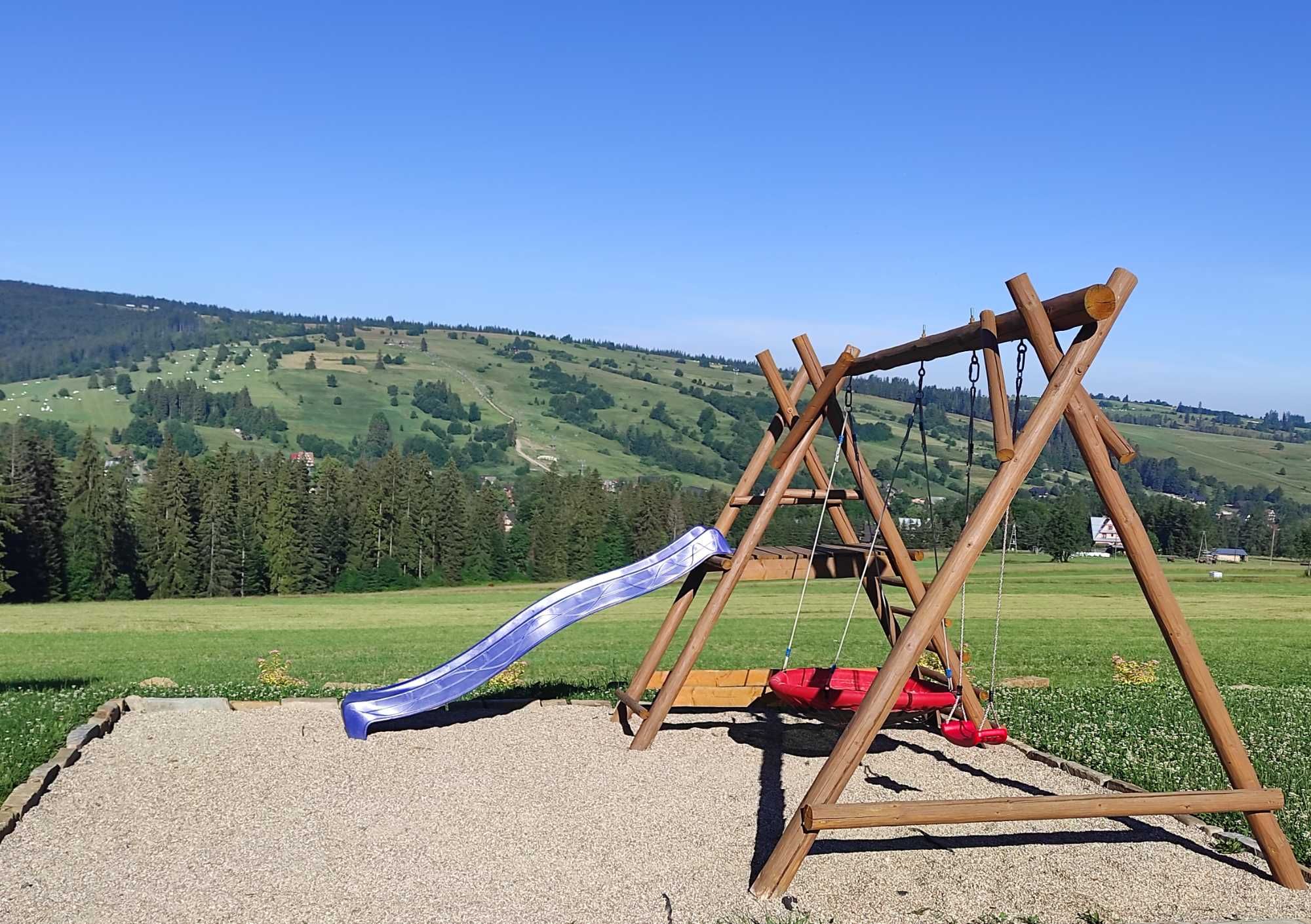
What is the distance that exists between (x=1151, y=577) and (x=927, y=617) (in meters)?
1.73

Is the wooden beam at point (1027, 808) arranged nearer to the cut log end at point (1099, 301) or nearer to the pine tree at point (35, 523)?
the cut log end at point (1099, 301)

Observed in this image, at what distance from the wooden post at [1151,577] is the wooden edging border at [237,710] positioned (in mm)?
568

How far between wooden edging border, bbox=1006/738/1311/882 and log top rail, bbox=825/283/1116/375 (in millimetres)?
3590

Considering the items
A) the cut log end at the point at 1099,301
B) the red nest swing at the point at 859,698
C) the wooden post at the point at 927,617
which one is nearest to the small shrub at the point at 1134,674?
the red nest swing at the point at 859,698

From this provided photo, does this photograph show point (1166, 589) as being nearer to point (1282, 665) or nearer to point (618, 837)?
point (618, 837)

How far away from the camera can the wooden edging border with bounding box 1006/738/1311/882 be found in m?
7.52

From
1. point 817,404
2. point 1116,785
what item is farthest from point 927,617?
point 1116,785

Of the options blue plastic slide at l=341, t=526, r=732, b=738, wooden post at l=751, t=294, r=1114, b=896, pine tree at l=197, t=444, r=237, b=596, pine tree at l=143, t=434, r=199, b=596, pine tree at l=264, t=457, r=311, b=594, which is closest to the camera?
wooden post at l=751, t=294, r=1114, b=896

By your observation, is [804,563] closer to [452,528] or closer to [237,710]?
[237,710]

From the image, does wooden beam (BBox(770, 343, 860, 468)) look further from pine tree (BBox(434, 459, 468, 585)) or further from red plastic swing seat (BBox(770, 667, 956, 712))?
pine tree (BBox(434, 459, 468, 585))

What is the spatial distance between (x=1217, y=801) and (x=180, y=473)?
69.8m

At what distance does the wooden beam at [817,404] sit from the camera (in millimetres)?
9492

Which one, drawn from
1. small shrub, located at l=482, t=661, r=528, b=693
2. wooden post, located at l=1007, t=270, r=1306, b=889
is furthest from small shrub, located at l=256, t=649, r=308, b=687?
wooden post, located at l=1007, t=270, r=1306, b=889

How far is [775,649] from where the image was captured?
26.0m
